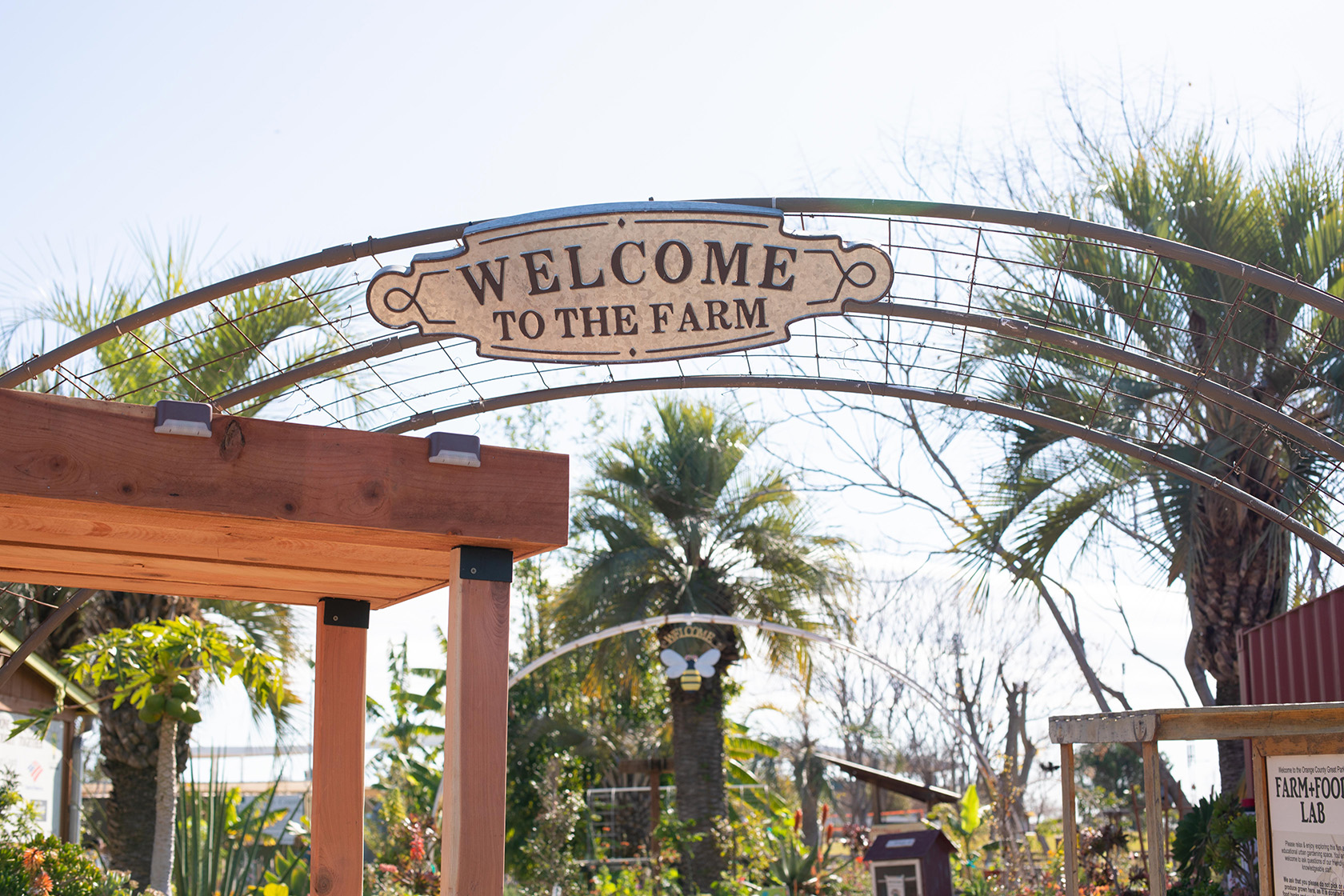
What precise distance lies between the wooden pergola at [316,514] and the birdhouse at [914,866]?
10.4 m

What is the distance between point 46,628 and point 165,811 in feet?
5.30

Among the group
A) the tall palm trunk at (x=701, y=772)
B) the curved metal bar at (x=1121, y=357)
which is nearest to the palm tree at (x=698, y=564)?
the tall palm trunk at (x=701, y=772)

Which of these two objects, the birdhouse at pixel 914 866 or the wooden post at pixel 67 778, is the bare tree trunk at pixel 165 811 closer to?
the wooden post at pixel 67 778

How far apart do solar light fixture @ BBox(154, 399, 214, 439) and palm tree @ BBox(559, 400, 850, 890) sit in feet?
43.2

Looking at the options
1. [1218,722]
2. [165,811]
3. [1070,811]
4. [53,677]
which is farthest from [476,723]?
[53,677]

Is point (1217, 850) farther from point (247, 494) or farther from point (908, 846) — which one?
point (247, 494)

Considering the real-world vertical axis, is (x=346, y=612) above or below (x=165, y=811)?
above

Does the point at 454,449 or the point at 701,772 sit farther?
the point at 701,772

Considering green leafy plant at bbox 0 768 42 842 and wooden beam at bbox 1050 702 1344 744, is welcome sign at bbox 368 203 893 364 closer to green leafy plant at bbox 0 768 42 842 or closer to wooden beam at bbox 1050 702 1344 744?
wooden beam at bbox 1050 702 1344 744

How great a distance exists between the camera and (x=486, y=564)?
362 cm

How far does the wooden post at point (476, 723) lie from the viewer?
3.39 m

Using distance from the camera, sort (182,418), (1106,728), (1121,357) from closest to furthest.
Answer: (182,418)
(1106,728)
(1121,357)

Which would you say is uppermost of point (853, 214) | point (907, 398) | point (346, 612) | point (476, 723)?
point (853, 214)

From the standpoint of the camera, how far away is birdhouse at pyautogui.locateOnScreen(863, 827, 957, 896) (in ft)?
42.6
